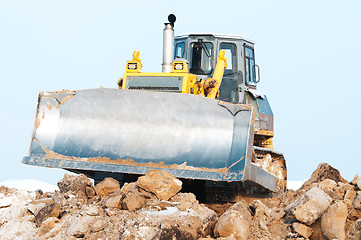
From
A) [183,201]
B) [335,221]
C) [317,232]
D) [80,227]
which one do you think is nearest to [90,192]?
[80,227]

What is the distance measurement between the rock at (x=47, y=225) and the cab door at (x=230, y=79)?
3.89 meters

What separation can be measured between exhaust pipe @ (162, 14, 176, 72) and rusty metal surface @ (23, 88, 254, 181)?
1322 mm

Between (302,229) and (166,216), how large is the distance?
51.7 inches

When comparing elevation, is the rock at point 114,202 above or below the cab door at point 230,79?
below

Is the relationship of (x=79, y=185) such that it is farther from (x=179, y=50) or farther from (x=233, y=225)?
(x=179, y=50)

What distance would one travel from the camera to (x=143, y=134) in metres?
6.56

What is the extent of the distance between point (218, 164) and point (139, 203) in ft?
4.02

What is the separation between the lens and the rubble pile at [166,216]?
5.04 m

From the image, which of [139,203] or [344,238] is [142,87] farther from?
[344,238]

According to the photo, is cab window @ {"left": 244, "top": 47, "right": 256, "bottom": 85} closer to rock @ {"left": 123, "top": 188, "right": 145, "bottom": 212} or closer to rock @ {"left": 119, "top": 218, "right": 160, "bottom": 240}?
rock @ {"left": 123, "top": 188, "right": 145, "bottom": 212}

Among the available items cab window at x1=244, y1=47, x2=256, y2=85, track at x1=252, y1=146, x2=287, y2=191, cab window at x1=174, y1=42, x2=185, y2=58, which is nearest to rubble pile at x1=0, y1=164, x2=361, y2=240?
track at x1=252, y1=146, x2=287, y2=191

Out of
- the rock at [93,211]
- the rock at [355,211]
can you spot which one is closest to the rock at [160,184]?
the rock at [93,211]

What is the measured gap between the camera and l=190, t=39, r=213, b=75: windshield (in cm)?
867

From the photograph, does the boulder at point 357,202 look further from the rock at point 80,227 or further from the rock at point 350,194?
the rock at point 80,227
